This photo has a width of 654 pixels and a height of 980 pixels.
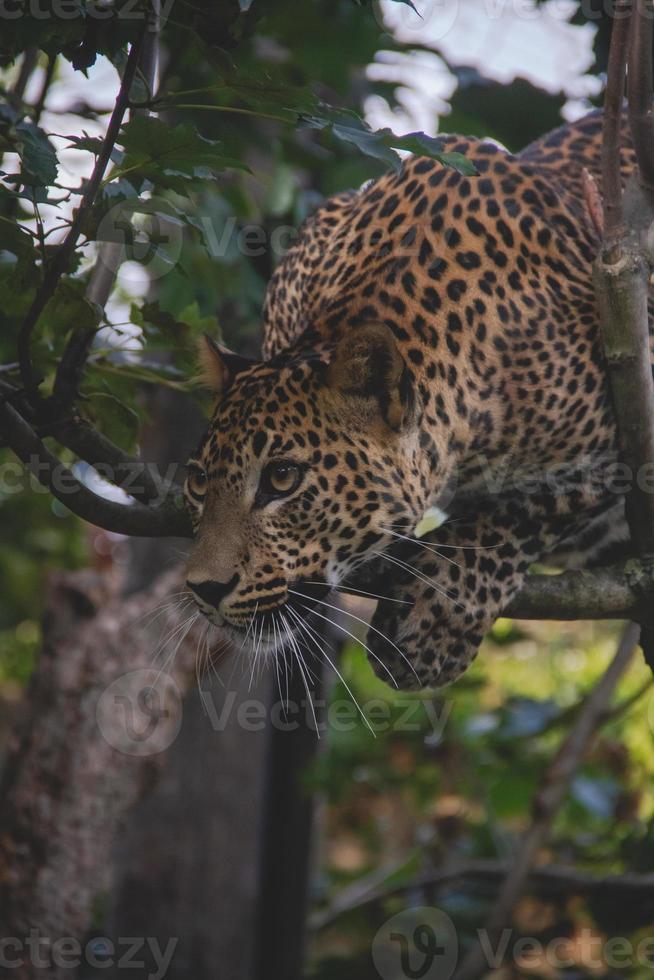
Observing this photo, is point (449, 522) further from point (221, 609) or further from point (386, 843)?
point (386, 843)

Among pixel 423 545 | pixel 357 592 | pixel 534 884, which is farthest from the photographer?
pixel 534 884

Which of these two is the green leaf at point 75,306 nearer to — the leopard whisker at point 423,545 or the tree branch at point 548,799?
the leopard whisker at point 423,545

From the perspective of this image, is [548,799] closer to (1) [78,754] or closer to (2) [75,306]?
(1) [78,754]

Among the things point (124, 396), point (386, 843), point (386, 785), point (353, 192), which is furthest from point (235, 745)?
point (124, 396)

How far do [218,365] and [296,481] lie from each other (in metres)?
0.50

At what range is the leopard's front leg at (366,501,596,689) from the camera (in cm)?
372

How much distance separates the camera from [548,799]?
550cm

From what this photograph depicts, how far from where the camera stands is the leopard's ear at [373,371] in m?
3.39

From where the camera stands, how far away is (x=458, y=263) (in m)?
3.79

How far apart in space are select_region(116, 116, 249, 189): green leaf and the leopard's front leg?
1.31 metres

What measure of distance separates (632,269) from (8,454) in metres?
4.97

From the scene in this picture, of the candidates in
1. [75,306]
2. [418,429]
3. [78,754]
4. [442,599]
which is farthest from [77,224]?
[78,754]

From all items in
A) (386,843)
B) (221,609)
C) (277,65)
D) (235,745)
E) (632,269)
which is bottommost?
(386,843)

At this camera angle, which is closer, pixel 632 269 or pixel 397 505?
pixel 632 269
